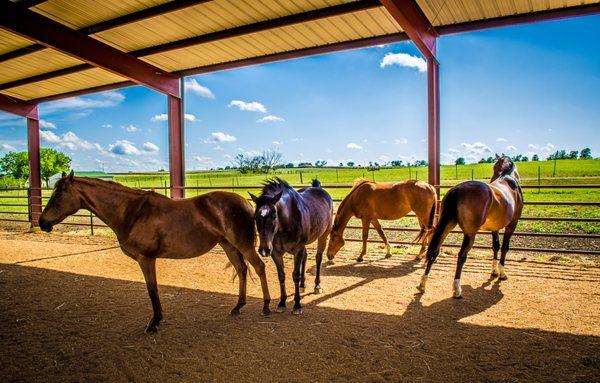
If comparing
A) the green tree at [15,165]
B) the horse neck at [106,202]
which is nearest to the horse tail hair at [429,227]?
the horse neck at [106,202]

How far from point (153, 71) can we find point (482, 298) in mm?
8570

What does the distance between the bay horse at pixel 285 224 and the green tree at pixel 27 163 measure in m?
63.0

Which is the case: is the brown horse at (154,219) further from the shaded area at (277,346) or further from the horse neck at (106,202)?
the shaded area at (277,346)

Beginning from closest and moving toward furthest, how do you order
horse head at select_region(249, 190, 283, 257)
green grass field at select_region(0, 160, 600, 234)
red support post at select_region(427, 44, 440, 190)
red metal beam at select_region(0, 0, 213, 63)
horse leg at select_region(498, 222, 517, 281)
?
horse head at select_region(249, 190, 283, 257), horse leg at select_region(498, 222, 517, 281), red metal beam at select_region(0, 0, 213, 63), red support post at select_region(427, 44, 440, 190), green grass field at select_region(0, 160, 600, 234)

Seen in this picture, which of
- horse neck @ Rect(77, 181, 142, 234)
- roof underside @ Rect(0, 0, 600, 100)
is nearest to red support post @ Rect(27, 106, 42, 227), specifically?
roof underside @ Rect(0, 0, 600, 100)

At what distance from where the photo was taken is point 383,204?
6.69m

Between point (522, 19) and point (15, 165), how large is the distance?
78636mm

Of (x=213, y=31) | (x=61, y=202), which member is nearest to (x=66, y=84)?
(x=213, y=31)

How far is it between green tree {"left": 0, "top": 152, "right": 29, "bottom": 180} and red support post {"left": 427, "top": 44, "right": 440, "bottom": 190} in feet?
239

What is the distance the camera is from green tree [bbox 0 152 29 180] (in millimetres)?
63250

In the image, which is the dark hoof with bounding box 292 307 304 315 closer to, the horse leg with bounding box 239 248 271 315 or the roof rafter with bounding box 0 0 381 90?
the horse leg with bounding box 239 248 271 315

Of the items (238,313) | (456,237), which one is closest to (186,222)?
(238,313)

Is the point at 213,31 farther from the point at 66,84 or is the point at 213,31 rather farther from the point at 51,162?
the point at 51,162

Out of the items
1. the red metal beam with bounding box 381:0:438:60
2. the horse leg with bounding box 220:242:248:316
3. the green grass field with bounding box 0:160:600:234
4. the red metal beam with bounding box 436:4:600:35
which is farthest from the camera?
the green grass field with bounding box 0:160:600:234
